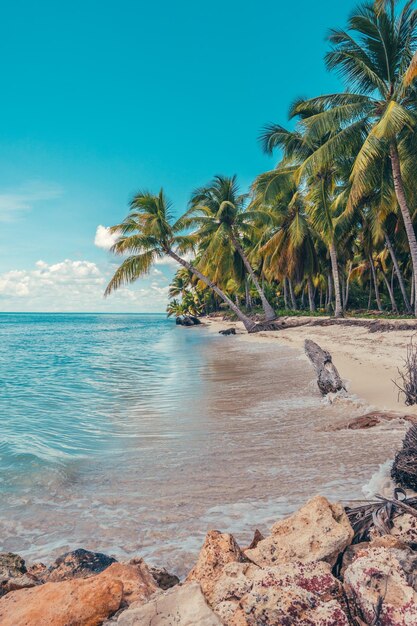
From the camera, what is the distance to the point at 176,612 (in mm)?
1764

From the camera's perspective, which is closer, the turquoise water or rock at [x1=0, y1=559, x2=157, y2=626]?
rock at [x1=0, y1=559, x2=157, y2=626]

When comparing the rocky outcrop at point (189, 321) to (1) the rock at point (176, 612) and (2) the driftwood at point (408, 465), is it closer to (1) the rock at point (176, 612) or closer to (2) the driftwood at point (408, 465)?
(2) the driftwood at point (408, 465)

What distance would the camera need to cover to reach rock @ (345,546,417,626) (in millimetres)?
1672

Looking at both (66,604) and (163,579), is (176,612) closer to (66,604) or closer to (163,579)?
(66,604)

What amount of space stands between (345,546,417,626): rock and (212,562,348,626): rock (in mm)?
95

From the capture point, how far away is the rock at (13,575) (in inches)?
94.5

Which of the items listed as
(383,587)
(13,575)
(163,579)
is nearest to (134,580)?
(163,579)

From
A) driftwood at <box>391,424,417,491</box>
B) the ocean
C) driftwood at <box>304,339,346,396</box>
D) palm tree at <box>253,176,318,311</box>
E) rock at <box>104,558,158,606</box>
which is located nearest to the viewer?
rock at <box>104,558,158,606</box>

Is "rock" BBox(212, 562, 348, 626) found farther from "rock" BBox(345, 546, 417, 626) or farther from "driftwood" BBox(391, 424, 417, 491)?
"driftwood" BBox(391, 424, 417, 491)

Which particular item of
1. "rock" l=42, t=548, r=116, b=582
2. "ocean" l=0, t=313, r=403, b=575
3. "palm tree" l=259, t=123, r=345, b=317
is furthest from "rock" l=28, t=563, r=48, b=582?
"palm tree" l=259, t=123, r=345, b=317

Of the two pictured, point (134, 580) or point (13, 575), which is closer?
point (134, 580)

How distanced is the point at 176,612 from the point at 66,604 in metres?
0.63

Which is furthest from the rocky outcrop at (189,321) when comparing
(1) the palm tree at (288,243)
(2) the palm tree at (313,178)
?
(2) the palm tree at (313,178)

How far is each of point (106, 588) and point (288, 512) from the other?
6.12 feet
